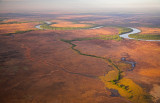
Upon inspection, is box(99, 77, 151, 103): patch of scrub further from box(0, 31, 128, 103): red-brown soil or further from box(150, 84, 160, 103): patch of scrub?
box(0, 31, 128, 103): red-brown soil

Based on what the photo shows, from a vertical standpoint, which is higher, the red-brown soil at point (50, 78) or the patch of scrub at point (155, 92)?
the red-brown soil at point (50, 78)

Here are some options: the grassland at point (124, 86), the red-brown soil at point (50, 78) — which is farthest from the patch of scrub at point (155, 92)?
the red-brown soil at point (50, 78)

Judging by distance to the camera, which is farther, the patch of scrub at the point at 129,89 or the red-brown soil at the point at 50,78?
the patch of scrub at the point at 129,89

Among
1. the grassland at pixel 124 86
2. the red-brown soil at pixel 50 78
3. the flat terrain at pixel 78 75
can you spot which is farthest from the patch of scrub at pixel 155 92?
the red-brown soil at pixel 50 78

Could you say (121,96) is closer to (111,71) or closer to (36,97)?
(111,71)

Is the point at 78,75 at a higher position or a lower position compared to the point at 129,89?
higher

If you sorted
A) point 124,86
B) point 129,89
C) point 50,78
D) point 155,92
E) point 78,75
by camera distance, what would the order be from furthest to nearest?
point 78,75 → point 50,78 → point 124,86 → point 129,89 → point 155,92

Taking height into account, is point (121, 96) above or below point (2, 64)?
below

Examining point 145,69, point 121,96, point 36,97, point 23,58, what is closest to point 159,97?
point 121,96

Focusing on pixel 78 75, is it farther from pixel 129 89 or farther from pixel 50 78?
pixel 129 89

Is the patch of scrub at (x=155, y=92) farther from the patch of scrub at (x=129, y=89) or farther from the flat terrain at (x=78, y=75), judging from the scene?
the patch of scrub at (x=129, y=89)

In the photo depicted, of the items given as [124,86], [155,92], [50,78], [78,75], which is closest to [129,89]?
[124,86]
